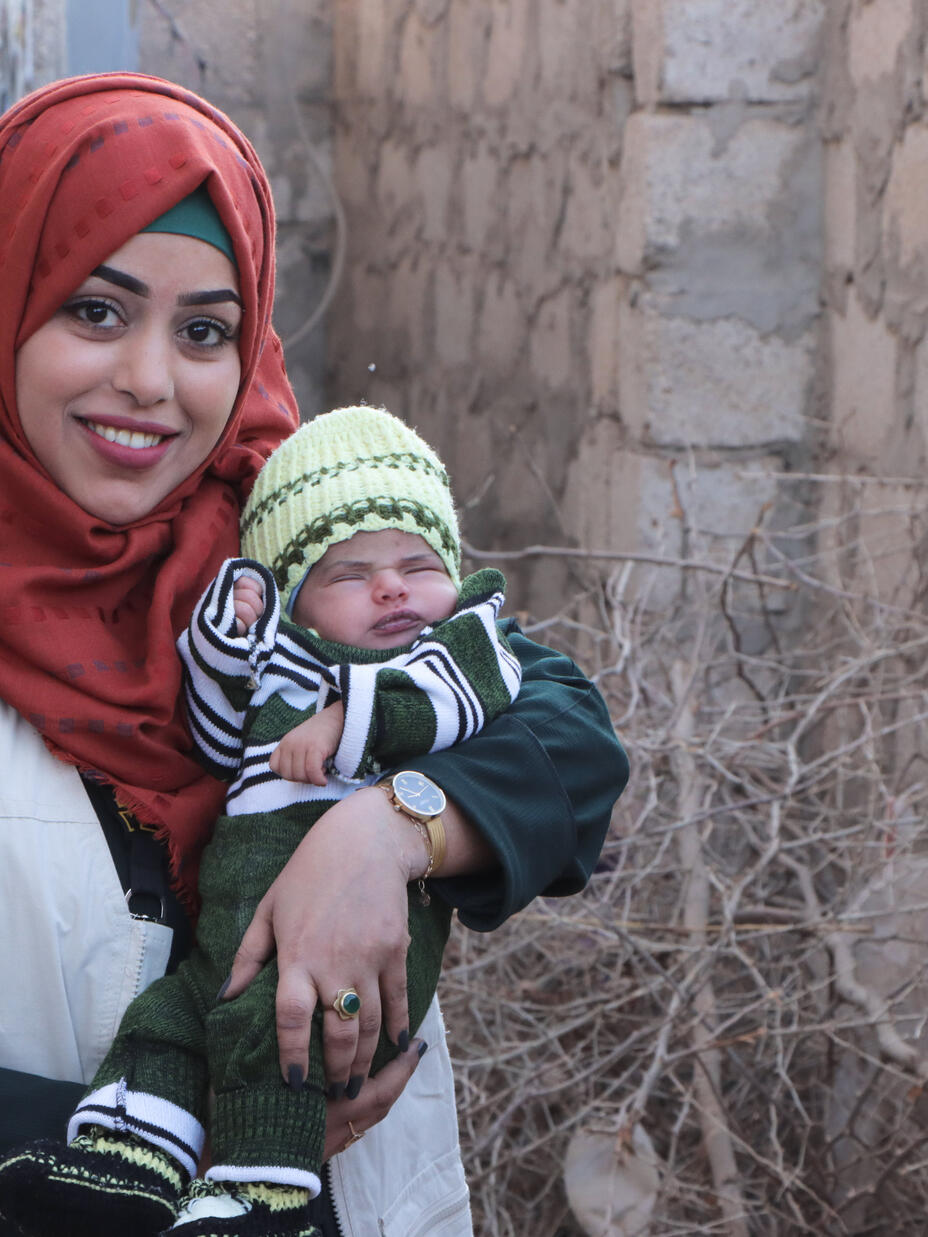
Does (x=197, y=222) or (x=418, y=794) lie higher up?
(x=197, y=222)

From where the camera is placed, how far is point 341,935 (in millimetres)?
1331

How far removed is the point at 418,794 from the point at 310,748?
0.11 metres

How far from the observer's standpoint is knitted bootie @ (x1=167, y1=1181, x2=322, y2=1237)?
120 centimetres

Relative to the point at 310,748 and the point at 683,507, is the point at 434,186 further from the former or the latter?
the point at 310,748

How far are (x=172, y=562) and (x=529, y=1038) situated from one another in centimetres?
183

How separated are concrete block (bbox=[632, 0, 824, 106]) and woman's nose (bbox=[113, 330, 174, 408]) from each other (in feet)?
7.76

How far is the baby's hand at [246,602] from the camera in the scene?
150 centimetres

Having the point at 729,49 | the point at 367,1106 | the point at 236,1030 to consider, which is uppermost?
the point at 729,49

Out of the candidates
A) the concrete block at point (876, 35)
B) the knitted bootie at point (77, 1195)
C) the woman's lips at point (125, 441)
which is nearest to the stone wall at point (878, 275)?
the concrete block at point (876, 35)

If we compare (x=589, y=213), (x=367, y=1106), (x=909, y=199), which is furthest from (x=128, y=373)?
(x=589, y=213)

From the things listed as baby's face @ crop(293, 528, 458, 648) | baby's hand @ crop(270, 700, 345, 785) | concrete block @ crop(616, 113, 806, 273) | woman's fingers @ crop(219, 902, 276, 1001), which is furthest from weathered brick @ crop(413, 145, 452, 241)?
woman's fingers @ crop(219, 902, 276, 1001)

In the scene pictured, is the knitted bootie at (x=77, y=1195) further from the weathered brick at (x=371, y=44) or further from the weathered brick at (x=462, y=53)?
the weathered brick at (x=371, y=44)

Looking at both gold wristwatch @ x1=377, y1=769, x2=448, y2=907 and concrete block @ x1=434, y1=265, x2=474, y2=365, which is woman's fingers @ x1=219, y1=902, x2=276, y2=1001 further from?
concrete block @ x1=434, y1=265, x2=474, y2=365

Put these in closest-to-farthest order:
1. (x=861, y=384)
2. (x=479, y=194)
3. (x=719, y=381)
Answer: (x=861, y=384) < (x=719, y=381) < (x=479, y=194)
